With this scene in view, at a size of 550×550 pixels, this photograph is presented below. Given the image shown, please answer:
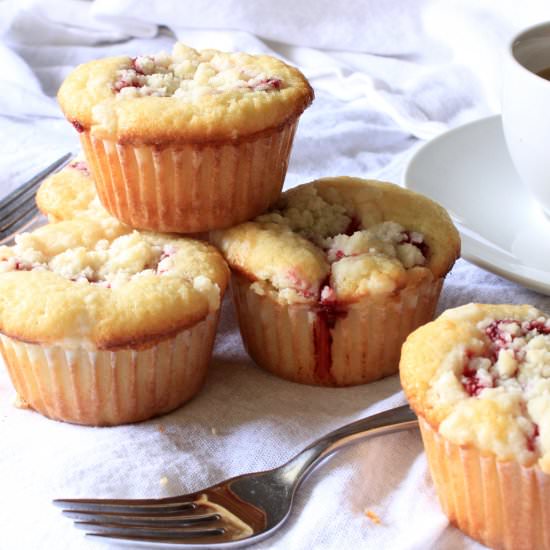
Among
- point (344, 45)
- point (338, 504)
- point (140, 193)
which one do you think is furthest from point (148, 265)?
point (344, 45)

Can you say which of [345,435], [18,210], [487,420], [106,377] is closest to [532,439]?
[487,420]

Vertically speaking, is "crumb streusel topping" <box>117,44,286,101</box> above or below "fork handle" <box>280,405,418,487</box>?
above

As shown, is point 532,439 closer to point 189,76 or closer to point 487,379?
point 487,379

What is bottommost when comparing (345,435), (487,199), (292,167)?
(292,167)

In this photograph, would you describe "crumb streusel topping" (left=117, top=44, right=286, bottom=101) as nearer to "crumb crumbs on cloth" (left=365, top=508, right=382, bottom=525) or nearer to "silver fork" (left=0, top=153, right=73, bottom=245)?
"silver fork" (left=0, top=153, right=73, bottom=245)

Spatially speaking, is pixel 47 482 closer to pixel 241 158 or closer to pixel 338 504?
pixel 338 504

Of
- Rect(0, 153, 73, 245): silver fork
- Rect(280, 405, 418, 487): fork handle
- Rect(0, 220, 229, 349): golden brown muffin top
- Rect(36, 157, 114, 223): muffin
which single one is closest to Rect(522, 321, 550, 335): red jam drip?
Rect(280, 405, 418, 487): fork handle
